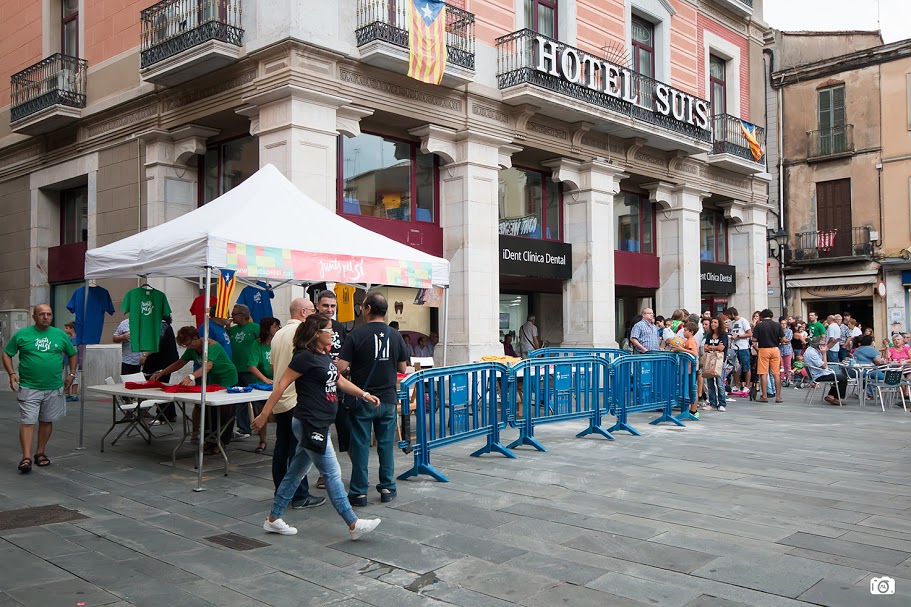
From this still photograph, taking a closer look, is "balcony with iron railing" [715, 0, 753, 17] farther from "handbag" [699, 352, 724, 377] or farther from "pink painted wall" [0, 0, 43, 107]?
"pink painted wall" [0, 0, 43, 107]

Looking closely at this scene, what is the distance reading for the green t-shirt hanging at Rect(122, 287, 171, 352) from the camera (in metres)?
9.65

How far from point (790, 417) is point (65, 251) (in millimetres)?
16112

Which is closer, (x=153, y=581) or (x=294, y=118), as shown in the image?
(x=153, y=581)

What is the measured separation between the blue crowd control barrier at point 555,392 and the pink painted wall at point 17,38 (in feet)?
51.4

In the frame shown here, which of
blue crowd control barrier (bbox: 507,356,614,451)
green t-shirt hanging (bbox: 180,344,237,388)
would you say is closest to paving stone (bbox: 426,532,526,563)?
blue crowd control barrier (bbox: 507,356,614,451)

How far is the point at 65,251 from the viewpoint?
1794cm

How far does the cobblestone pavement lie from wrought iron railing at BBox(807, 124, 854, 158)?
2411 cm

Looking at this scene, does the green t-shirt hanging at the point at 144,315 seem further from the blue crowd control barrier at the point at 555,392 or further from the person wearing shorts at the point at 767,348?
the person wearing shorts at the point at 767,348

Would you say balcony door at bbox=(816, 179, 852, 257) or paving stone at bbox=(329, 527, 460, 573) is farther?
balcony door at bbox=(816, 179, 852, 257)

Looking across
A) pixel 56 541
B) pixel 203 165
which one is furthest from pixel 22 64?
pixel 56 541

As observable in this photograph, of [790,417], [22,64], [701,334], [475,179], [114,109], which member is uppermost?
[22,64]

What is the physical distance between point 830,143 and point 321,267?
27933mm

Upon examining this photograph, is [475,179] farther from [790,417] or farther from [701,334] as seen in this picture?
[790,417]

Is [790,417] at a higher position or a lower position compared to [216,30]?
lower
